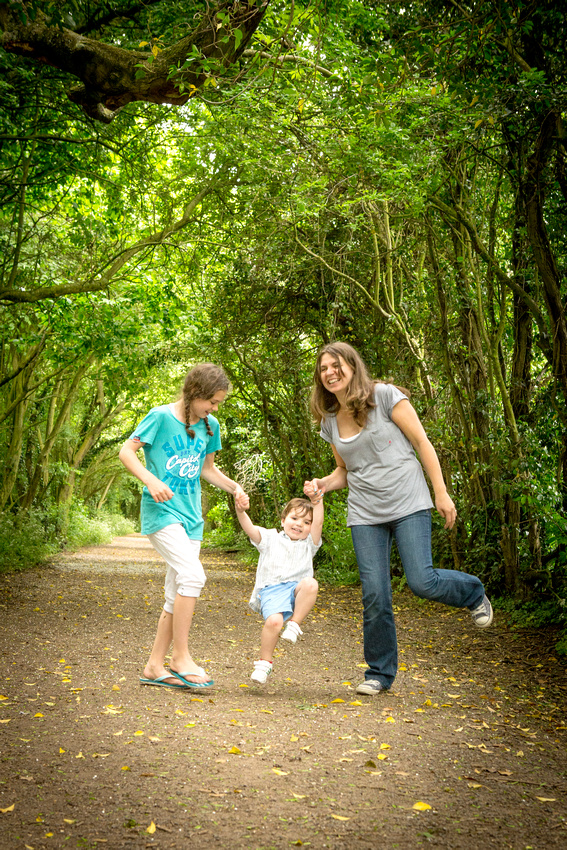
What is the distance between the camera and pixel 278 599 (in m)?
5.04

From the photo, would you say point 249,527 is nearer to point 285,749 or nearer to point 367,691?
point 367,691

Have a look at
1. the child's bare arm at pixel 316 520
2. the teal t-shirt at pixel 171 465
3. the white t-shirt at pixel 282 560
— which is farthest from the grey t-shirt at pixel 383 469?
the teal t-shirt at pixel 171 465

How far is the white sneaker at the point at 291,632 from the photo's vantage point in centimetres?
476

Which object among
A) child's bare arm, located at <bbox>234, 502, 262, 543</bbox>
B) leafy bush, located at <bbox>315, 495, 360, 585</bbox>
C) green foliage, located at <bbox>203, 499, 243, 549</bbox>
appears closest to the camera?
child's bare arm, located at <bbox>234, 502, 262, 543</bbox>

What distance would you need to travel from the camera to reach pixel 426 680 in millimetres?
5781

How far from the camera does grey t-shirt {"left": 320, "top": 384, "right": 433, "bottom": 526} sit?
4586 millimetres

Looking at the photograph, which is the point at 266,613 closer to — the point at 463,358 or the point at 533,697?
the point at 533,697

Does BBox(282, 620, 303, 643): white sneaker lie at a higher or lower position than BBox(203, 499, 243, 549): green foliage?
higher

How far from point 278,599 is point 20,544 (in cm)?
1264

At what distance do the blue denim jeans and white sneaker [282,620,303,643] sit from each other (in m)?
0.44

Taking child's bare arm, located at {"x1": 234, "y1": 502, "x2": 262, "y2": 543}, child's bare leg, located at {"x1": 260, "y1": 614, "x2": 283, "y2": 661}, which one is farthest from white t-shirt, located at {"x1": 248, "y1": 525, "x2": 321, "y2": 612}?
child's bare leg, located at {"x1": 260, "y1": 614, "x2": 283, "y2": 661}

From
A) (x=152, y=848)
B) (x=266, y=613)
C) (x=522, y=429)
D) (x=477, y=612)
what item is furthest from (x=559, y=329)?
(x=152, y=848)

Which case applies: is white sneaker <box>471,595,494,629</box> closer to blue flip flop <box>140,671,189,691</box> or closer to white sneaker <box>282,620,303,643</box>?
white sneaker <box>282,620,303,643</box>

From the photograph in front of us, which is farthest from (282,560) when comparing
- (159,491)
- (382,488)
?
(159,491)
